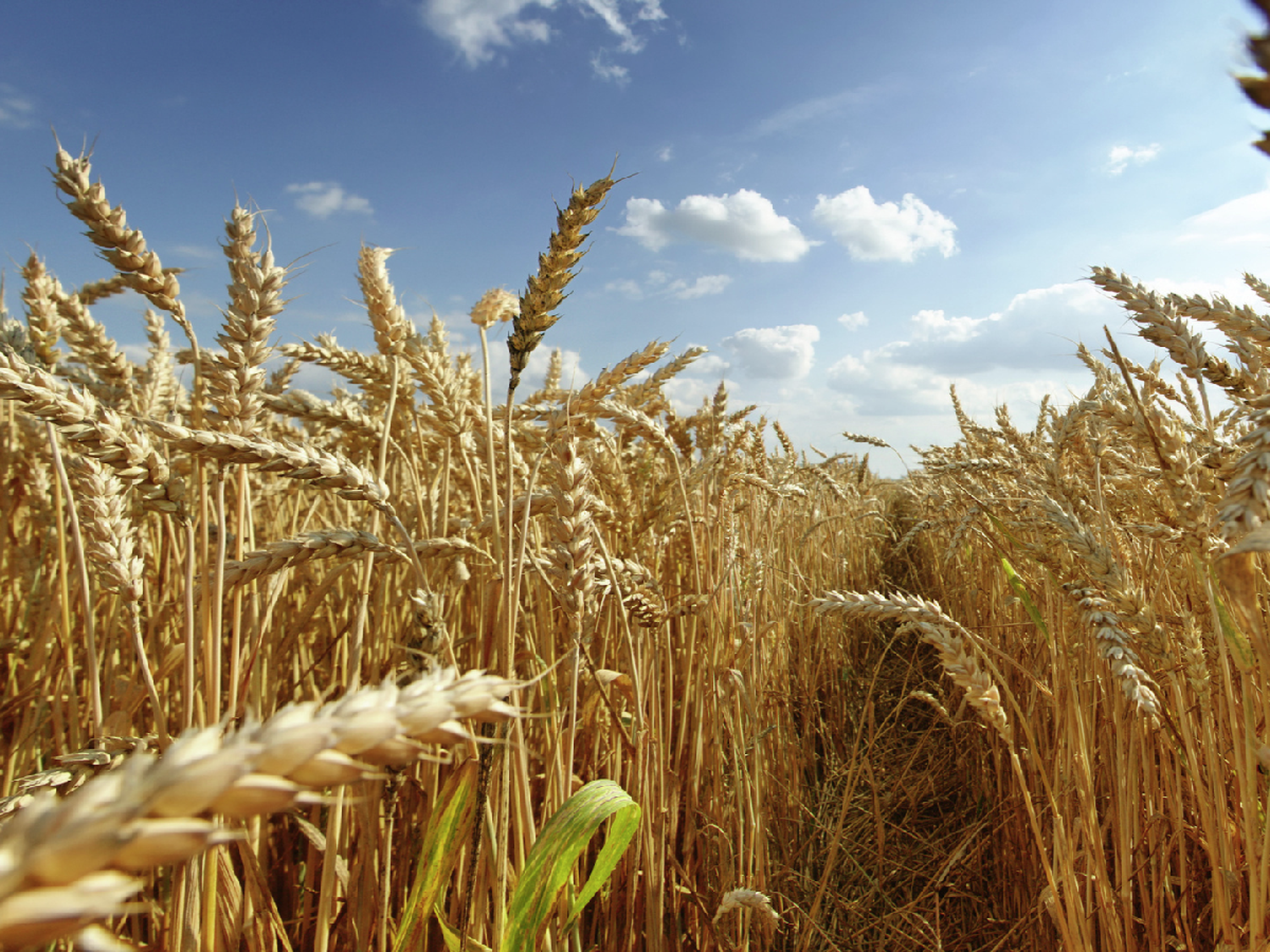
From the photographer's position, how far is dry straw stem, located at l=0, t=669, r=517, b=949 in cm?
22

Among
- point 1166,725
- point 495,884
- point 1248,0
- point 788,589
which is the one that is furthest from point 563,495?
point 788,589

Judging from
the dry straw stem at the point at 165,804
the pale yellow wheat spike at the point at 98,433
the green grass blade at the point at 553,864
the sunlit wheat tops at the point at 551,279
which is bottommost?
the green grass blade at the point at 553,864

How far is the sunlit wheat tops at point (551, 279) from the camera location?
957 millimetres

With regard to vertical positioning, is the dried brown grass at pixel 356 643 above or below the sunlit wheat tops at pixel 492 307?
below

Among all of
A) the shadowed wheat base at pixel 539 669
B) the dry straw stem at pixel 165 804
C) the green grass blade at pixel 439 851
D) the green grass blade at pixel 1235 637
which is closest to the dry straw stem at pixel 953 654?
the shadowed wheat base at pixel 539 669

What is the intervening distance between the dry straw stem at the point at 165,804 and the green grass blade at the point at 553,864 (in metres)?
0.54

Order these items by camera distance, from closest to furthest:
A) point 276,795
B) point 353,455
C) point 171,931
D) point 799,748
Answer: point 276,795 < point 171,931 < point 799,748 < point 353,455

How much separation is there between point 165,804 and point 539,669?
1062 millimetres

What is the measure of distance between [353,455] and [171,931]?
5.58 feet

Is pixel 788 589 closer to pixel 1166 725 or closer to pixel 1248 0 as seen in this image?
pixel 1166 725

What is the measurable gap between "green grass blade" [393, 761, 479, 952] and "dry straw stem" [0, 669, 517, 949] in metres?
0.56

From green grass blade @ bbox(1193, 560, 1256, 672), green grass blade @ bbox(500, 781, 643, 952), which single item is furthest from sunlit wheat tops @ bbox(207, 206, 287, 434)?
green grass blade @ bbox(1193, 560, 1256, 672)

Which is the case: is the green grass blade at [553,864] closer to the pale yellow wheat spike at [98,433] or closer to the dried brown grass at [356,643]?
the dried brown grass at [356,643]

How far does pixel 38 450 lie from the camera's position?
6.35 ft
